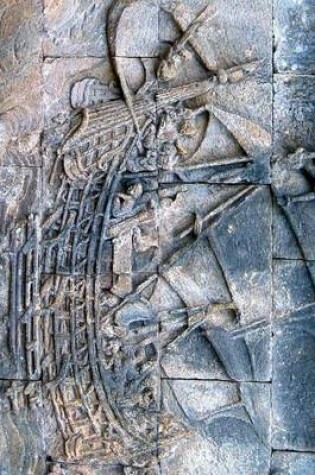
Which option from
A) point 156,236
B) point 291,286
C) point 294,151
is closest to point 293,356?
point 291,286

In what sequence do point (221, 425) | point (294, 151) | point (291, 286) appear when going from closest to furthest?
1. point (294, 151)
2. point (291, 286)
3. point (221, 425)

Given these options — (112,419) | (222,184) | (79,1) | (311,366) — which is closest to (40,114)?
(79,1)

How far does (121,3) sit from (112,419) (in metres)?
3.11

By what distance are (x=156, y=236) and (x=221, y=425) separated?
153cm

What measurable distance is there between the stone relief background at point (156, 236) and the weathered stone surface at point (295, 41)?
15 millimetres

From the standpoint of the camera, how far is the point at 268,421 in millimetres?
5594

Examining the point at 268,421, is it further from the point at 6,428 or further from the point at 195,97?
the point at 195,97

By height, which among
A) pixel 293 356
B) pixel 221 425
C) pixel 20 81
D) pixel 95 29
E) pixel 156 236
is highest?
pixel 95 29

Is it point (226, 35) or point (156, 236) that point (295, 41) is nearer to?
point (226, 35)

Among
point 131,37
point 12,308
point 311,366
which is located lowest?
point 311,366

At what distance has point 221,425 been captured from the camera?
5629 millimetres

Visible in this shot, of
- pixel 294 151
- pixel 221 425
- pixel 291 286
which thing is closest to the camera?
pixel 294 151

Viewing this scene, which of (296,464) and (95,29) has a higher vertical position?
(95,29)

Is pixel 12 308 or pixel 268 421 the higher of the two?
pixel 12 308
